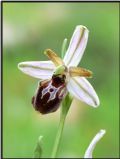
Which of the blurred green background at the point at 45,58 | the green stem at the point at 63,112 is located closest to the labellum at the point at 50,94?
the green stem at the point at 63,112

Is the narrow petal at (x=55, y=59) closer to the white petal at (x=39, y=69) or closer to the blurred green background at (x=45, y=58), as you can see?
the white petal at (x=39, y=69)

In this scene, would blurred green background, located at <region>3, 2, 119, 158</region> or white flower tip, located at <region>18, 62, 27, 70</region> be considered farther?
blurred green background, located at <region>3, 2, 119, 158</region>

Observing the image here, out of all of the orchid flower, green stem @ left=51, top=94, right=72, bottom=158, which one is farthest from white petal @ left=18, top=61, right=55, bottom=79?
green stem @ left=51, top=94, right=72, bottom=158

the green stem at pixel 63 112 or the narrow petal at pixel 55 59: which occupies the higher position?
the narrow petal at pixel 55 59

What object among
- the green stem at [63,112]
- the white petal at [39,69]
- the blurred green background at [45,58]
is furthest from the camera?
the blurred green background at [45,58]

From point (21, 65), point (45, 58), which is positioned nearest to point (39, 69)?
point (21, 65)

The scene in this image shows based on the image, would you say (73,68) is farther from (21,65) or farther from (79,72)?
(21,65)

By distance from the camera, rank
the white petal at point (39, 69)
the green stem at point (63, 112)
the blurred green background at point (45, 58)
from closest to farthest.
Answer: the green stem at point (63, 112)
the white petal at point (39, 69)
the blurred green background at point (45, 58)

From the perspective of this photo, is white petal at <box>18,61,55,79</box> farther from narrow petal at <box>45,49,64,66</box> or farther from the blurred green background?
the blurred green background
